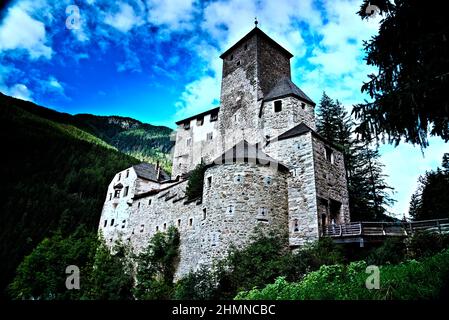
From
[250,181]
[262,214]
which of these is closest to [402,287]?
[262,214]

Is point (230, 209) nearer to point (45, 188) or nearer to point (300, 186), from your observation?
point (300, 186)

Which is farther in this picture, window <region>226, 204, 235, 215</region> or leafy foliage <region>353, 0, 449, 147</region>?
window <region>226, 204, 235, 215</region>

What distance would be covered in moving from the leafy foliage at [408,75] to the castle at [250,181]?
32.9 feet

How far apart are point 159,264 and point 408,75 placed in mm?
18292

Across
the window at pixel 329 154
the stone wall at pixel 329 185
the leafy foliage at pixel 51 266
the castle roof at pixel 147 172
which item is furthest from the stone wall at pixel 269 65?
the leafy foliage at pixel 51 266

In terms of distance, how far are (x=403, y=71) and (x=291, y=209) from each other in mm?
11276

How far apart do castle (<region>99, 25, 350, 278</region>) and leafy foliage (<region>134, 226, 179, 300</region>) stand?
26.7 inches

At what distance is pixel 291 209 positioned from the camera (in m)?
17.6

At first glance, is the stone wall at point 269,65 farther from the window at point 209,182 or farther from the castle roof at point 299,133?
the window at point 209,182

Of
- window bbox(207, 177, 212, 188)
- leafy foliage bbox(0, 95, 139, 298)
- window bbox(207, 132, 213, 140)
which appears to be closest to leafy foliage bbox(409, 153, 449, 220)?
window bbox(207, 177, 212, 188)

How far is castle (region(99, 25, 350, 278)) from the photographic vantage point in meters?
16.7

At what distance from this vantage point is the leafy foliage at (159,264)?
19.6 m

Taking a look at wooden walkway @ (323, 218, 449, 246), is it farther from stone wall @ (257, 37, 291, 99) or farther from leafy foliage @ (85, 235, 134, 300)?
leafy foliage @ (85, 235, 134, 300)

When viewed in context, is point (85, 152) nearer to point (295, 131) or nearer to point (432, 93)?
point (295, 131)
